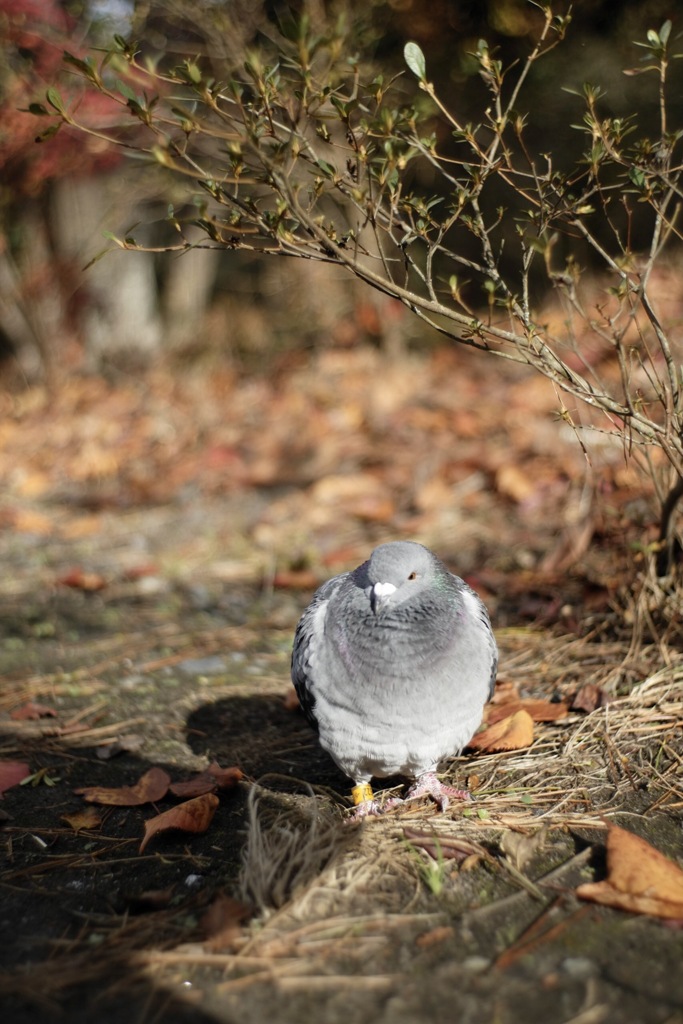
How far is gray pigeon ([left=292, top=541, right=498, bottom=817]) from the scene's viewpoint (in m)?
2.28

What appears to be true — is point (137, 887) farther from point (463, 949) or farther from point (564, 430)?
point (564, 430)

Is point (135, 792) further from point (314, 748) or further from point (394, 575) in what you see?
point (394, 575)

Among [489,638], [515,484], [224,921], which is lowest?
[224,921]

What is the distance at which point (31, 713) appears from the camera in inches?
125

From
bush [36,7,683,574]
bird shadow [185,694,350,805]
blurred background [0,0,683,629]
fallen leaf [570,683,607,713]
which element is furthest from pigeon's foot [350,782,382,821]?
blurred background [0,0,683,629]

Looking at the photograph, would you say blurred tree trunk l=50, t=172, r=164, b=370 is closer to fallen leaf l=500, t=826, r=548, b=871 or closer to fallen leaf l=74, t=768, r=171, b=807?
fallen leaf l=74, t=768, r=171, b=807

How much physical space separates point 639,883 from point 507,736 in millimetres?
801

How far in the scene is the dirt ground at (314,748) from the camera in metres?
1.78

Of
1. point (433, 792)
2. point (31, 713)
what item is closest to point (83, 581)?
point (31, 713)

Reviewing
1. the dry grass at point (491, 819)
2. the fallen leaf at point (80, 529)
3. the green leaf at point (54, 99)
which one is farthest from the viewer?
the fallen leaf at point (80, 529)

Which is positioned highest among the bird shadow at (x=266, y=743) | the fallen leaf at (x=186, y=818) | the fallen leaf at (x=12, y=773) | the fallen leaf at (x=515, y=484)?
the fallen leaf at (x=515, y=484)

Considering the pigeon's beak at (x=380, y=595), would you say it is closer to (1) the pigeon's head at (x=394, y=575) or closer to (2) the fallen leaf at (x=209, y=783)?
(1) the pigeon's head at (x=394, y=575)

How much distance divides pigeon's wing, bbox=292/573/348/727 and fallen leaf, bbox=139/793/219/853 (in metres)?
0.37

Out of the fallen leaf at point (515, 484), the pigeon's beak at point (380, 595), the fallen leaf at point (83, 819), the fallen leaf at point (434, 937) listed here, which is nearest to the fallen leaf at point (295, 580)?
the fallen leaf at point (515, 484)
